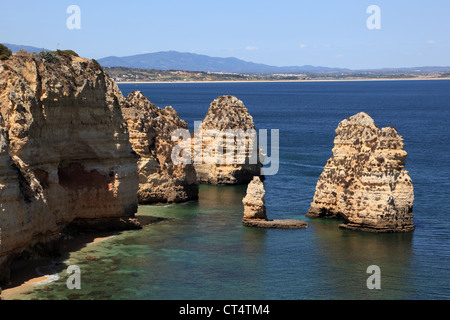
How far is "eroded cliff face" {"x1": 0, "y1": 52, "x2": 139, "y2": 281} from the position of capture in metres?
38.0

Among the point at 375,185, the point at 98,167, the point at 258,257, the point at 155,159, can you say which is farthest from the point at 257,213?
the point at 98,167

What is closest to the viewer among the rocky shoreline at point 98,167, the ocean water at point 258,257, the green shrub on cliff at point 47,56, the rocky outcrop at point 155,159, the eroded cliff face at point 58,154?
the eroded cliff face at point 58,154

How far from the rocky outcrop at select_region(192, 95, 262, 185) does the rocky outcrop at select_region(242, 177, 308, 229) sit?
2200 centimetres

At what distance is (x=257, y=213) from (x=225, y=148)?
76.0 feet

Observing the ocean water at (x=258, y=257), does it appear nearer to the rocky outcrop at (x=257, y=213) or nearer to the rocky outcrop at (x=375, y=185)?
the rocky outcrop at (x=257, y=213)

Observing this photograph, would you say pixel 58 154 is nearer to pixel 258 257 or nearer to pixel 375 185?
pixel 258 257

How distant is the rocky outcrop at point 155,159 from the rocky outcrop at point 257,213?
35.5ft

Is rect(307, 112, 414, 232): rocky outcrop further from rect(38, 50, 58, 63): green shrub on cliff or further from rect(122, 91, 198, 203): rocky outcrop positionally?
rect(38, 50, 58, 63): green shrub on cliff

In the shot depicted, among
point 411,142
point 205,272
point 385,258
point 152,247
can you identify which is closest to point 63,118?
point 152,247

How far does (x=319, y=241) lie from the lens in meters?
52.3

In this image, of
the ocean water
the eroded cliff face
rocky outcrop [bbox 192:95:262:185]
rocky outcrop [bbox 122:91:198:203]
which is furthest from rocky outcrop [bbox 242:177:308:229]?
rocky outcrop [bbox 192:95:262:185]

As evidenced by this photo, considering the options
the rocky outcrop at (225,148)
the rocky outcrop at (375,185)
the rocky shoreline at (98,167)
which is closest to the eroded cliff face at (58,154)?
the rocky shoreline at (98,167)

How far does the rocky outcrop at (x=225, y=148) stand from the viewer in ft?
259
